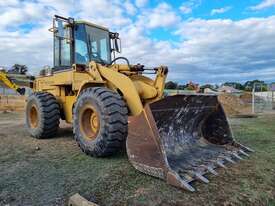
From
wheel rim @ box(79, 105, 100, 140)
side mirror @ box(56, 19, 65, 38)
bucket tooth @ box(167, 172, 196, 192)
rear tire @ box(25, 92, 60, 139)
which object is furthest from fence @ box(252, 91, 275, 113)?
bucket tooth @ box(167, 172, 196, 192)

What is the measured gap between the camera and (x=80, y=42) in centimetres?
708

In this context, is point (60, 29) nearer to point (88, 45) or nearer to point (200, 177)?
point (88, 45)

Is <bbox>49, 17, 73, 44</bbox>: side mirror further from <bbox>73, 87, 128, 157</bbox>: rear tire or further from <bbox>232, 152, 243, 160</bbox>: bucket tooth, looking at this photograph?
<bbox>232, 152, 243, 160</bbox>: bucket tooth

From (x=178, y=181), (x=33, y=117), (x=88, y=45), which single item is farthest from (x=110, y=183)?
(x=33, y=117)

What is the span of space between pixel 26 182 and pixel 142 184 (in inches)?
61.8

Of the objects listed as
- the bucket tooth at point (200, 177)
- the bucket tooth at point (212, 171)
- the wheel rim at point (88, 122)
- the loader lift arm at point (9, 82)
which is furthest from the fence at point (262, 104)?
the bucket tooth at point (200, 177)

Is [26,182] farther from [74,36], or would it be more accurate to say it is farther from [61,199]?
[74,36]

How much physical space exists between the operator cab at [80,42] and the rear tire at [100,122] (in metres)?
1.45

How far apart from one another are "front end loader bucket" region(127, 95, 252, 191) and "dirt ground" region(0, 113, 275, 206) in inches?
7.1

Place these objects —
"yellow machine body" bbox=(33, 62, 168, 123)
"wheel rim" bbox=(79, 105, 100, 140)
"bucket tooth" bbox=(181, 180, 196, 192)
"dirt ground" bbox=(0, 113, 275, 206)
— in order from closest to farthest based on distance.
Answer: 1. "dirt ground" bbox=(0, 113, 275, 206)
2. "bucket tooth" bbox=(181, 180, 196, 192)
3. "yellow machine body" bbox=(33, 62, 168, 123)
4. "wheel rim" bbox=(79, 105, 100, 140)

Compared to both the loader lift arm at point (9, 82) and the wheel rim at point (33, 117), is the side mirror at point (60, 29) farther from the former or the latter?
the loader lift arm at point (9, 82)

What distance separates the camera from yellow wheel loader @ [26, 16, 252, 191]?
448 centimetres

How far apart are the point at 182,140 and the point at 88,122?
1.74m

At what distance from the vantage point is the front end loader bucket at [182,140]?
4281 millimetres
